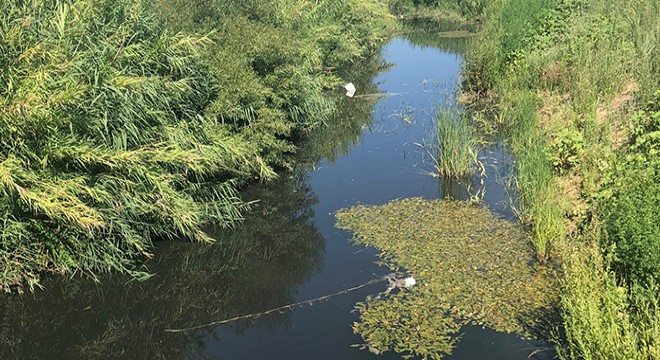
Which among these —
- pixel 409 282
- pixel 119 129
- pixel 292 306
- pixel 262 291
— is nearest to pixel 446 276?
pixel 409 282

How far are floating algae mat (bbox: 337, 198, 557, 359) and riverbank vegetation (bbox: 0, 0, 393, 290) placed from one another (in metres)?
1.86

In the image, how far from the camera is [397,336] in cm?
510

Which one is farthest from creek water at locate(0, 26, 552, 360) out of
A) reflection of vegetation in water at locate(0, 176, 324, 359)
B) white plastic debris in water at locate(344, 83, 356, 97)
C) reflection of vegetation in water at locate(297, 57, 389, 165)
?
white plastic debris in water at locate(344, 83, 356, 97)

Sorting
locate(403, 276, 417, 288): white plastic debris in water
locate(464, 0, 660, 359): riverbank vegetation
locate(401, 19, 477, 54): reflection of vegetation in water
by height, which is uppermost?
locate(464, 0, 660, 359): riverbank vegetation

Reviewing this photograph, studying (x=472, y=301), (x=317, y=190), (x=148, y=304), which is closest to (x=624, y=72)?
(x=317, y=190)

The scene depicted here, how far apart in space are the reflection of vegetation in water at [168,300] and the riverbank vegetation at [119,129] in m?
0.26

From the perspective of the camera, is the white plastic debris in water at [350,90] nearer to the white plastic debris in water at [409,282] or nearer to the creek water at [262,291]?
the creek water at [262,291]

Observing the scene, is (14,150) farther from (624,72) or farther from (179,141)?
(624,72)

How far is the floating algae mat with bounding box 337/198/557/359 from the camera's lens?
16.9ft

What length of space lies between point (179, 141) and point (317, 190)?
8.42ft

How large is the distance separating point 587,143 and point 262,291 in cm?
437

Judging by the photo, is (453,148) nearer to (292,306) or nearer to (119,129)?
(292,306)

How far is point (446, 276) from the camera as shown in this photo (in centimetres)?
594

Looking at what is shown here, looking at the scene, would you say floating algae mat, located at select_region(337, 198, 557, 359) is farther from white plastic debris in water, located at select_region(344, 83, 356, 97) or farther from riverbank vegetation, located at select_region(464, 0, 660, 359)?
white plastic debris in water, located at select_region(344, 83, 356, 97)
